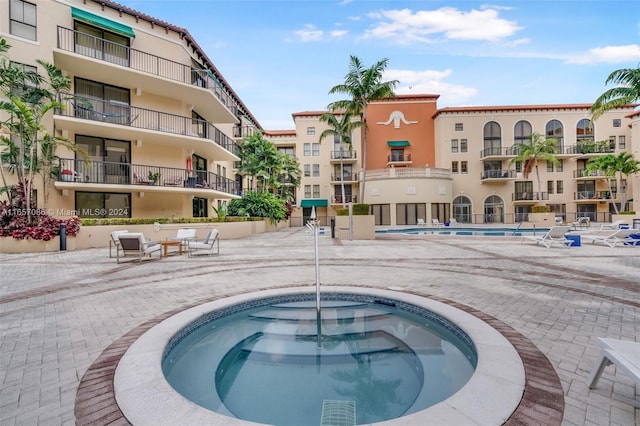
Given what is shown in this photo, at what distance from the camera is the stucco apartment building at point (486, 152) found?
135 feet

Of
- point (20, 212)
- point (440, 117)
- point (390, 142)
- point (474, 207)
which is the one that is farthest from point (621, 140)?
point (20, 212)

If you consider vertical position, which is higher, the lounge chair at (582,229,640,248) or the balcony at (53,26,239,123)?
the balcony at (53,26,239,123)

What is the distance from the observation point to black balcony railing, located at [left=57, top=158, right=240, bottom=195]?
53.9 feet

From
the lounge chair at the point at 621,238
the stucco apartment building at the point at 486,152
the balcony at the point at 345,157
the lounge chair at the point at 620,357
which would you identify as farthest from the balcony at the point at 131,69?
the lounge chair at the point at 621,238

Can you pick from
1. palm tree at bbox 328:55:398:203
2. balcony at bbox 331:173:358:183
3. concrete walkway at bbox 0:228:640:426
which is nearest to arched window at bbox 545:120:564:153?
balcony at bbox 331:173:358:183

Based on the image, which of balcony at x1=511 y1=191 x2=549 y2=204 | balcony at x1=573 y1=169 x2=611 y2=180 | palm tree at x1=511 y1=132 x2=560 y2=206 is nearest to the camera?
palm tree at x1=511 y1=132 x2=560 y2=206

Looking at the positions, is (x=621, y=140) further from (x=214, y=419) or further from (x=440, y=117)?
(x=214, y=419)

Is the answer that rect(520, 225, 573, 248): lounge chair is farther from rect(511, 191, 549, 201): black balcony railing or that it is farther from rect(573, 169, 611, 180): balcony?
rect(573, 169, 611, 180): balcony

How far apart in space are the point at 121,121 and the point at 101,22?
5.23m

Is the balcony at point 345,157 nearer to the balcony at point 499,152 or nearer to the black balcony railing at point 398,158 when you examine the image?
the black balcony railing at point 398,158

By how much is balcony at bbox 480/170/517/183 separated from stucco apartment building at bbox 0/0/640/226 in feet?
0.66

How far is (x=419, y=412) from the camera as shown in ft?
7.79

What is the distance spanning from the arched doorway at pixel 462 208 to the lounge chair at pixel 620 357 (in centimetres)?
4132

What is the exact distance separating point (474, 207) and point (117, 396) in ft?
147
